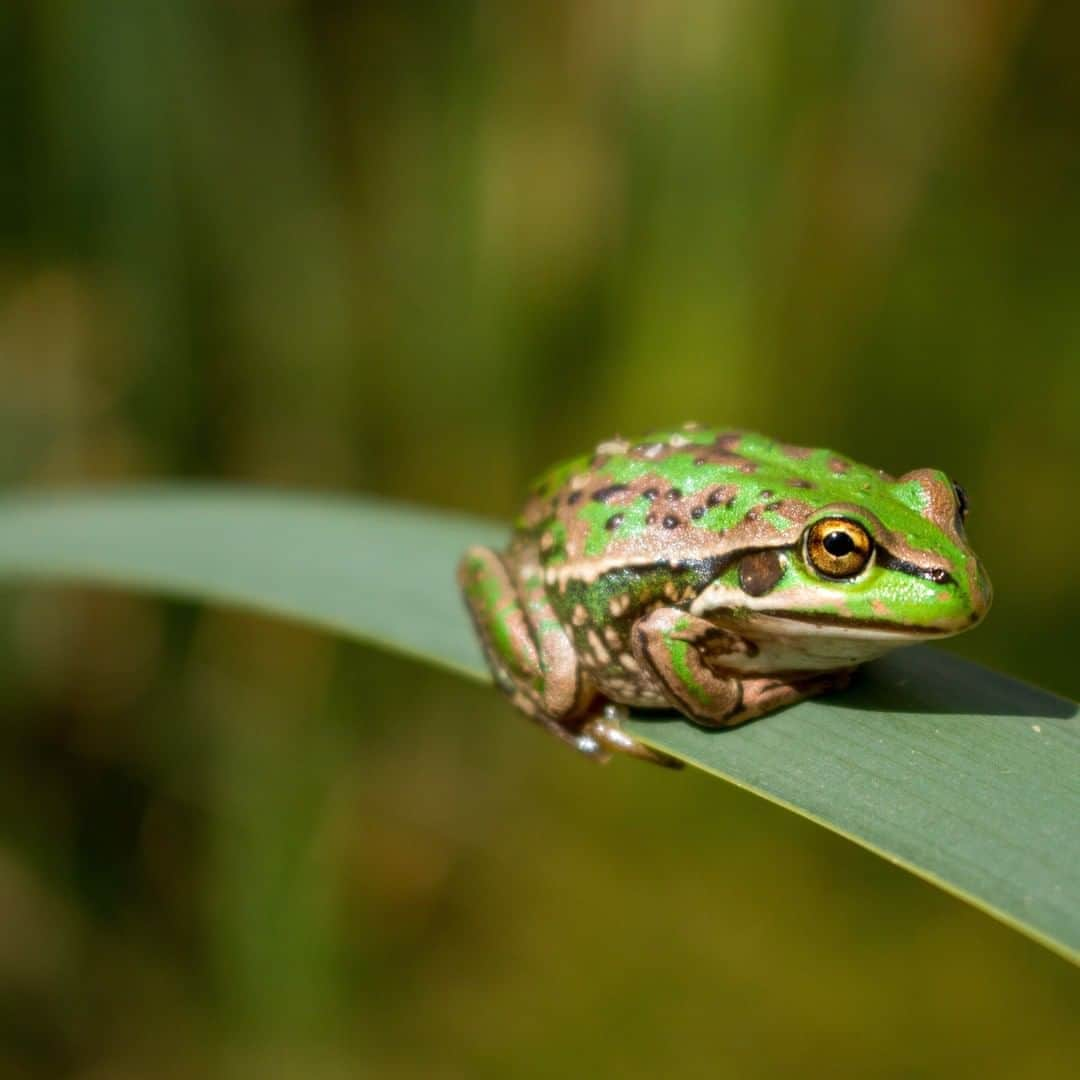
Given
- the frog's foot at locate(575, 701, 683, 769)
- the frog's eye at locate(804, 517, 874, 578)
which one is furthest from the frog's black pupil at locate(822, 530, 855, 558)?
the frog's foot at locate(575, 701, 683, 769)

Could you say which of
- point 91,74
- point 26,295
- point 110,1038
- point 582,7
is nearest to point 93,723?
point 110,1038

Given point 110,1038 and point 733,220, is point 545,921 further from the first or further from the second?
point 733,220

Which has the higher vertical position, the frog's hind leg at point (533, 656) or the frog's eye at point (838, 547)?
the frog's eye at point (838, 547)

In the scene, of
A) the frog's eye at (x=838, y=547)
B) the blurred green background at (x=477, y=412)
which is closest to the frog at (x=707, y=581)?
the frog's eye at (x=838, y=547)

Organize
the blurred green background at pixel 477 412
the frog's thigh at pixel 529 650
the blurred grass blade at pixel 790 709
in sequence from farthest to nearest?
the blurred green background at pixel 477 412 → the frog's thigh at pixel 529 650 → the blurred grass blade at pixel 790 709

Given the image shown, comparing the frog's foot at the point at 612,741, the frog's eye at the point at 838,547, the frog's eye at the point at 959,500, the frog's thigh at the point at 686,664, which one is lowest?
the frog's foot at the point at 612,741

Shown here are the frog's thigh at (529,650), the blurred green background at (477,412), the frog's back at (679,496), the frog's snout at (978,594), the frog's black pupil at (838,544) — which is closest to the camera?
the frog's snout at (978,594)

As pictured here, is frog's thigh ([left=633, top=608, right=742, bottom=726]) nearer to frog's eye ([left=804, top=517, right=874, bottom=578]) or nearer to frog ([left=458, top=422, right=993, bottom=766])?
frog ([left=458, top=422, right=993, bottom=766])

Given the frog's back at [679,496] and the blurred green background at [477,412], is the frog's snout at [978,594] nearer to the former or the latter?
the frog's back at [679,496]
